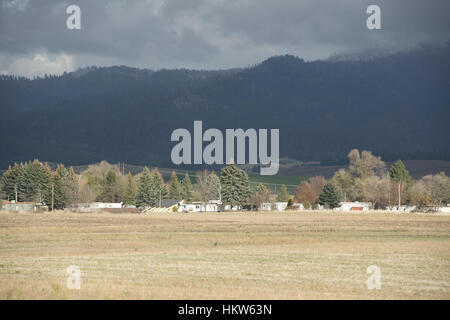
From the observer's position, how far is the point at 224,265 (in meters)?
34.9

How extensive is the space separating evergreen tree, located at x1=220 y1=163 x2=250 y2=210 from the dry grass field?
79.1 m

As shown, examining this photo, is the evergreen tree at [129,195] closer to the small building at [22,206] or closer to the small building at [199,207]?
the small building at [199,207]

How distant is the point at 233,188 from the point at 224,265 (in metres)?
104

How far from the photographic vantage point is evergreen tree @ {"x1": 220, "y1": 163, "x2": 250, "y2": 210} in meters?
139

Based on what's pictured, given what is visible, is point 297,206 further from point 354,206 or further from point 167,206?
point 167,206

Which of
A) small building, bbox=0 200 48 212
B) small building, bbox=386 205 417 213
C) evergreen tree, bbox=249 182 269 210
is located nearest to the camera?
small building, bbox=0 200 48 212

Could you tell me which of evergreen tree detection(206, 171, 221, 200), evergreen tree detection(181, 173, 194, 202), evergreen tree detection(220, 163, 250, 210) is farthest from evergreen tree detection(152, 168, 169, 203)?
evergreen tree detection(220, 163, 250, 210)

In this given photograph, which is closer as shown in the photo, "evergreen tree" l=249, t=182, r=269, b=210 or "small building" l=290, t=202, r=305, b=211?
"evergreen tree" l=249, t=182, r=269, b=210

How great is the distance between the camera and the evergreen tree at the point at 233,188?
13888 centimetres

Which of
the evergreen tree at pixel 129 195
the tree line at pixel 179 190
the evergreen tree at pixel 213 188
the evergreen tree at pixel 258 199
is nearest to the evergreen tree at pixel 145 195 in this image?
the tree line at pixel 179 190

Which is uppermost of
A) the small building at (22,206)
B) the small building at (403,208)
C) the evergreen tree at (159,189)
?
the evergreen tree at (159,189)

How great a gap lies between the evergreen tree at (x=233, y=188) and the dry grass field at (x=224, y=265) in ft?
260

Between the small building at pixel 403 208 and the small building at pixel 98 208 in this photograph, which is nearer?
the small building at pixel 98 208

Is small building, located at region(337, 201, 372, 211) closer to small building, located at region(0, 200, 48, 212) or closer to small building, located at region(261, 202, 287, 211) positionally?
small building, located at region(261, 202, 287, 211)
